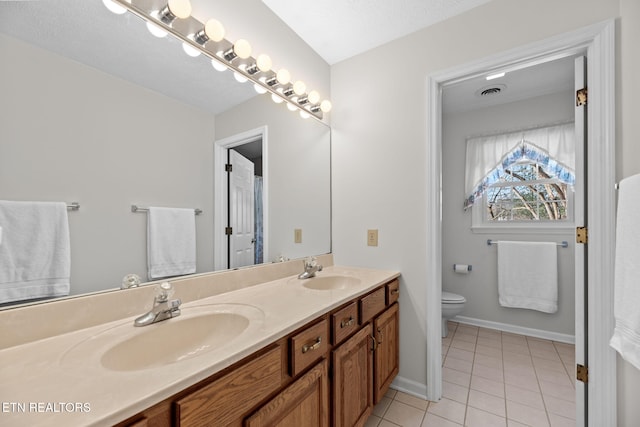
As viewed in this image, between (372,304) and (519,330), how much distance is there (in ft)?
7.23

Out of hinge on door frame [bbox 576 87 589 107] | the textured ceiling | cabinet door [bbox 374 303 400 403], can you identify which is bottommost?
cabinet door [bbox 374 303 400 403]

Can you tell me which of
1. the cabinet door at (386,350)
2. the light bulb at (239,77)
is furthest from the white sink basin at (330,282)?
the light bulb at (239,77)

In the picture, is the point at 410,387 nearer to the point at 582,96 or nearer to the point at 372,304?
the point at 372,304

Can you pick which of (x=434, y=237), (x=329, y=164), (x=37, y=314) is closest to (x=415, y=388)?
(x=434, y=237)

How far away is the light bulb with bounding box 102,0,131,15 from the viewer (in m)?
0.98

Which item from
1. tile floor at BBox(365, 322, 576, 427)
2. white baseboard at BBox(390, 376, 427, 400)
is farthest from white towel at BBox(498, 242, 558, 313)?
white baseboard at BBox(390, 376, 427, 400)

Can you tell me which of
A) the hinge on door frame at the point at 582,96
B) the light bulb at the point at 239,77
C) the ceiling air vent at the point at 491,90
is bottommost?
the hinge on door frame at the point at 582,96

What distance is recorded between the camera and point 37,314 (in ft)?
2.64

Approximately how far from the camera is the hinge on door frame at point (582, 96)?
1.38 m

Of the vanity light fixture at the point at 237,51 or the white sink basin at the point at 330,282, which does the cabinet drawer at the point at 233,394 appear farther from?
the vanity light fixture at the point at 237,51

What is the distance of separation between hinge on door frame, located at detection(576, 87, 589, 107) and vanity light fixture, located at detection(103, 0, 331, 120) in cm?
146

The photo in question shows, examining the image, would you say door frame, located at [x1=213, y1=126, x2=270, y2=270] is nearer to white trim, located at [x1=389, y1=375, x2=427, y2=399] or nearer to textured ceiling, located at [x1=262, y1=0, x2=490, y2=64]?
textured ceiling, located at [x1=262, y1=0, x2=490, y2=64]

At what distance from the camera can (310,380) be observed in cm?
100

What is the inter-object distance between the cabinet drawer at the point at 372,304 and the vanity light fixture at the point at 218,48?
1.28 m
